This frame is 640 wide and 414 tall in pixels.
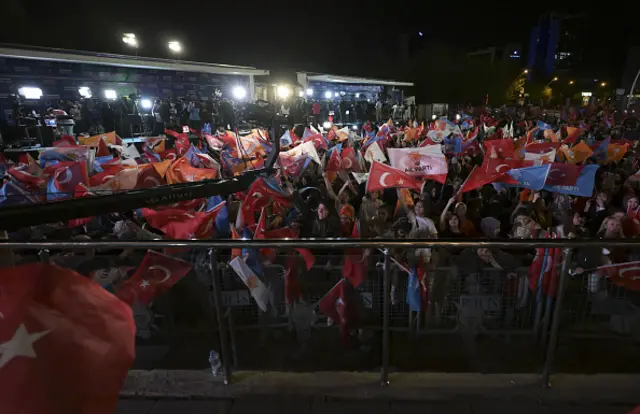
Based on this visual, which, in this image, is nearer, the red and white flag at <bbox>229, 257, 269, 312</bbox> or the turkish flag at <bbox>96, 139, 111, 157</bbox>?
the red and white flag at <bbox>229, 257, 269, 312</bbox>

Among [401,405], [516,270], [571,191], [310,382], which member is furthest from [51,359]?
[571,191]

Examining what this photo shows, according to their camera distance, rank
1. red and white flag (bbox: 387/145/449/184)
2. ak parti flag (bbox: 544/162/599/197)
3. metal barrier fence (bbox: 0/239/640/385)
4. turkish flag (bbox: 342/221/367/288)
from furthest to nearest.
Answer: red and white flag (bbox: 387/145/449/184)
ak parti flag (bbox: 544/162/599/197)
turkish flag (bbox: 342/221/367/288)
metal barrier fence (bbox: 0/239/640/385)

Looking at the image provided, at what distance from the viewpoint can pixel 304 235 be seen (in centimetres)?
774

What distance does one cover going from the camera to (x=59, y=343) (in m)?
2.26

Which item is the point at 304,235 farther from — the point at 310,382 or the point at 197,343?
the point at 310,382

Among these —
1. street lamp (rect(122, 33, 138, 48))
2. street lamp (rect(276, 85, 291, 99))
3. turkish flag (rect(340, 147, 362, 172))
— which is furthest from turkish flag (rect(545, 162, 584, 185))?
street lamp (rect(276, 85, 291, 99))

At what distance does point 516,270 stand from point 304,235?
12.7 ft

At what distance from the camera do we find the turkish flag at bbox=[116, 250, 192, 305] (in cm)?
413

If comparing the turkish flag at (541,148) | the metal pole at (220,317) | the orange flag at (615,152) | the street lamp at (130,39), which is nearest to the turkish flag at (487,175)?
the turkish flag at (541,148)

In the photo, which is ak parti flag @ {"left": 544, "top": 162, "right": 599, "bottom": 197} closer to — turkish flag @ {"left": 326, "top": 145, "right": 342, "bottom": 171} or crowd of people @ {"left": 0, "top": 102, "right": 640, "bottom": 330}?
crowd of people @ {"left": 0, "top": 102, "right": 640, "bottom": 330}

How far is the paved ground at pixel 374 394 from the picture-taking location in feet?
10.6

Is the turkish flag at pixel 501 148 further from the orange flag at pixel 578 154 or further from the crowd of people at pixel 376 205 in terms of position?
the orange flag at pixel 578 154

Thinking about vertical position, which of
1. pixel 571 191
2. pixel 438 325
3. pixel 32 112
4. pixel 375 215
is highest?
pixel 32 112

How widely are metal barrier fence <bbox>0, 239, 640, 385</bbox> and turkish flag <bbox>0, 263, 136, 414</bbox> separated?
1.82m
